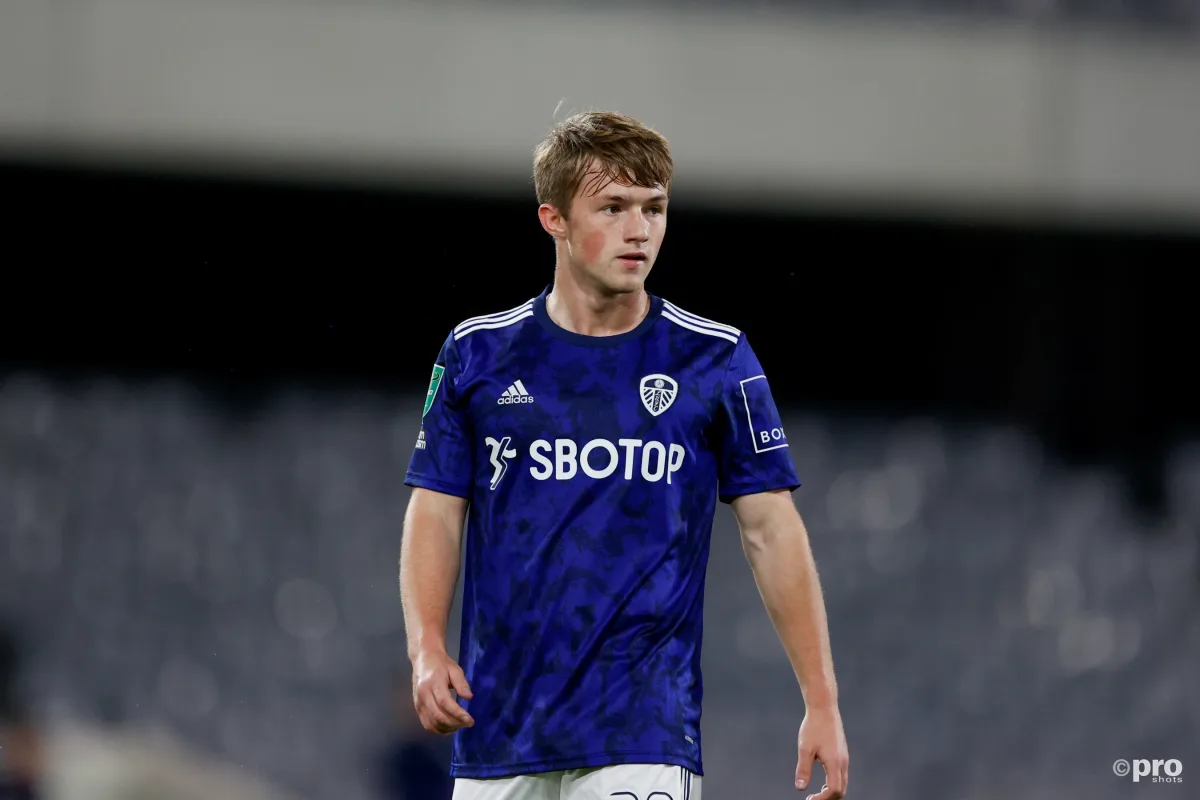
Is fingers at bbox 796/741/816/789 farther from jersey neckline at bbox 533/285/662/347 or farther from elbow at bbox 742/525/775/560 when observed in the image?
jersey neckline at bbox 533/285/662/347

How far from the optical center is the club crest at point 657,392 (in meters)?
2.69

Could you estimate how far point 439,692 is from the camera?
2.51 meters

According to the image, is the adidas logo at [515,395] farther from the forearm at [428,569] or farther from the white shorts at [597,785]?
the white shorts at [597,785]

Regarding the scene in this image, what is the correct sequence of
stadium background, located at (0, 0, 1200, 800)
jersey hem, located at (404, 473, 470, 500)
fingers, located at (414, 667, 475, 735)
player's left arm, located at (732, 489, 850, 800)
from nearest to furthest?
fingers, located at (414, 667, 475, 735) → player's left arm, located at (732, 489, 850, 800) → jersey hem, located at (404, 473, 470, 500) → stadium background, located at (0, 0, 1200, 800)

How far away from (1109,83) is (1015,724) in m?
5.51

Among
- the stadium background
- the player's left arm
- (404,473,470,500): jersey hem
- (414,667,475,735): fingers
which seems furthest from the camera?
the stadium background

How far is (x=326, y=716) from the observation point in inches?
454

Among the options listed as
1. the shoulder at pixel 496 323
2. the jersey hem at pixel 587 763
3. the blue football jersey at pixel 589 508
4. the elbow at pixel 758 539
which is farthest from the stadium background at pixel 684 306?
the jersey hem at pixel 587 763

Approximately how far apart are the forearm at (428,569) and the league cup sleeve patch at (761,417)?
571 millimetres

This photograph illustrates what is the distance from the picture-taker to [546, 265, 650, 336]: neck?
109 inches

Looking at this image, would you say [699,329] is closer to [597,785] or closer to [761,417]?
[761,417]

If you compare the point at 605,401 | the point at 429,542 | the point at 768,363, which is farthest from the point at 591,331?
the point at 768,363

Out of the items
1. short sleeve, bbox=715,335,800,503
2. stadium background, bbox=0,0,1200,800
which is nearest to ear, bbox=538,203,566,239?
short sleeve, bbox=715,335,800,503

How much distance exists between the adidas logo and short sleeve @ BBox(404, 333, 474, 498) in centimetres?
9
